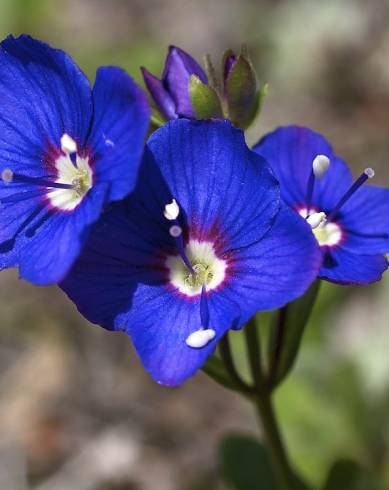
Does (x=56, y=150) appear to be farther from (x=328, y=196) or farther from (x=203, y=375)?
(x=203, y=375)

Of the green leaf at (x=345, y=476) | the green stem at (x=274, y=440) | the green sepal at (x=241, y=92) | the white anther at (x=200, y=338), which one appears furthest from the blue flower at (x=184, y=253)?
the green leaf at (x=345, y=476)

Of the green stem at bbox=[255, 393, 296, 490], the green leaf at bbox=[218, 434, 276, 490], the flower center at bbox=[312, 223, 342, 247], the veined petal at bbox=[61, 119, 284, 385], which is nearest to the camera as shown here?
the veined petal at bbox=[61, 119, 284, 385]

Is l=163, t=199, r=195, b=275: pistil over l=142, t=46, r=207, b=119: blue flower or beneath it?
beneath

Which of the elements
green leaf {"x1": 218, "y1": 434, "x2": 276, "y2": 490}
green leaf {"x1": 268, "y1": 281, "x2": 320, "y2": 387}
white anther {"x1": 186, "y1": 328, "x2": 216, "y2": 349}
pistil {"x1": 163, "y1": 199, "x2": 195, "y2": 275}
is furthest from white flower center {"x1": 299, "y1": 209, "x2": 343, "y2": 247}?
green leaf {"x1": 218, "y1": 434, "x2": 276, "y2": 490}

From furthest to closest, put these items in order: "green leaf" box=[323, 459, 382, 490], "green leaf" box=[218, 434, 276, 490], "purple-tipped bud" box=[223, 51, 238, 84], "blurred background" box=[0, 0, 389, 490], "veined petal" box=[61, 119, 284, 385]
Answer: "blurred background" box=[0, 0, 389, 490] → "green leaf" box=[218, 434, 276, 490] → "green leaf" box=[323, 459, 382, 490] → "purple-tipped bud" box=[223, 51, 238, 84] → "veined petal" box=[61, 119, 284, 385]

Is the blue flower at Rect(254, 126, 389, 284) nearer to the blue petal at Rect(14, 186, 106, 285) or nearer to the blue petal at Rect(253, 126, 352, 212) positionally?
the blue petal at Rect(253, 126, 352, 212)

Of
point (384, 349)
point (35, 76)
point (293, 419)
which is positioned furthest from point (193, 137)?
point (384, 349)
